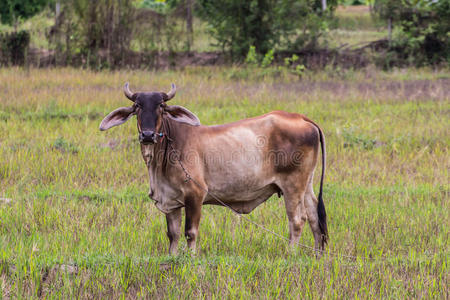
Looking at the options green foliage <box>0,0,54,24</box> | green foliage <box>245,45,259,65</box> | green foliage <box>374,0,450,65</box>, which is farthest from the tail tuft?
green foliage <box>0,0,54,24</box>

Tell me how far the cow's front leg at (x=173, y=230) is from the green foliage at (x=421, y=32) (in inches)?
561

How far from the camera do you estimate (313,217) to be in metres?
5.43

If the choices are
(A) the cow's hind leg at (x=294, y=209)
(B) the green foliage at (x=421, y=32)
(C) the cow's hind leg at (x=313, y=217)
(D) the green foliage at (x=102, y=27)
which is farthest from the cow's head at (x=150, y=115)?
(B) the green foliage at (x=421, y=32)

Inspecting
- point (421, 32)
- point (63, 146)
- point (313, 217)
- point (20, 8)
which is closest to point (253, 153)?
point (313, 217)

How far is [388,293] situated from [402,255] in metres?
0.78

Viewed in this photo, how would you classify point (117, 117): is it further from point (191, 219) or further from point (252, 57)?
point (252, 57)

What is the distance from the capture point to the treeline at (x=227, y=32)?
15.7m

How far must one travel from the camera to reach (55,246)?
4.97 meters

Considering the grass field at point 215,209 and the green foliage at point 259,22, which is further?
the green foliage at point 259,22

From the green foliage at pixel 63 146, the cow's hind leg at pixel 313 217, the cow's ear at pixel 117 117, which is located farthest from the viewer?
A: the green foliage at pixel 63 146

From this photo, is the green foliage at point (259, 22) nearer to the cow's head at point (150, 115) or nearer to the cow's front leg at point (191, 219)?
the cow's head at point (150, 115)

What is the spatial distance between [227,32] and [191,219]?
44.1ft

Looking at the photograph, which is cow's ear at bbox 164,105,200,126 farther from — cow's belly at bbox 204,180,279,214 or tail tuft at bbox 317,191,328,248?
tail tuft at bbox 317,191,328,248

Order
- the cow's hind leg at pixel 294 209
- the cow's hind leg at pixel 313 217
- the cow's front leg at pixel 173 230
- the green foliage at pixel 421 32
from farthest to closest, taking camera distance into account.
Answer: the green foliage at pixel 421 32, the cow's hind leg at pixel 313 217, the cow's hind leg at pixel 294 209, the cow's front leg at pixel 173 230
